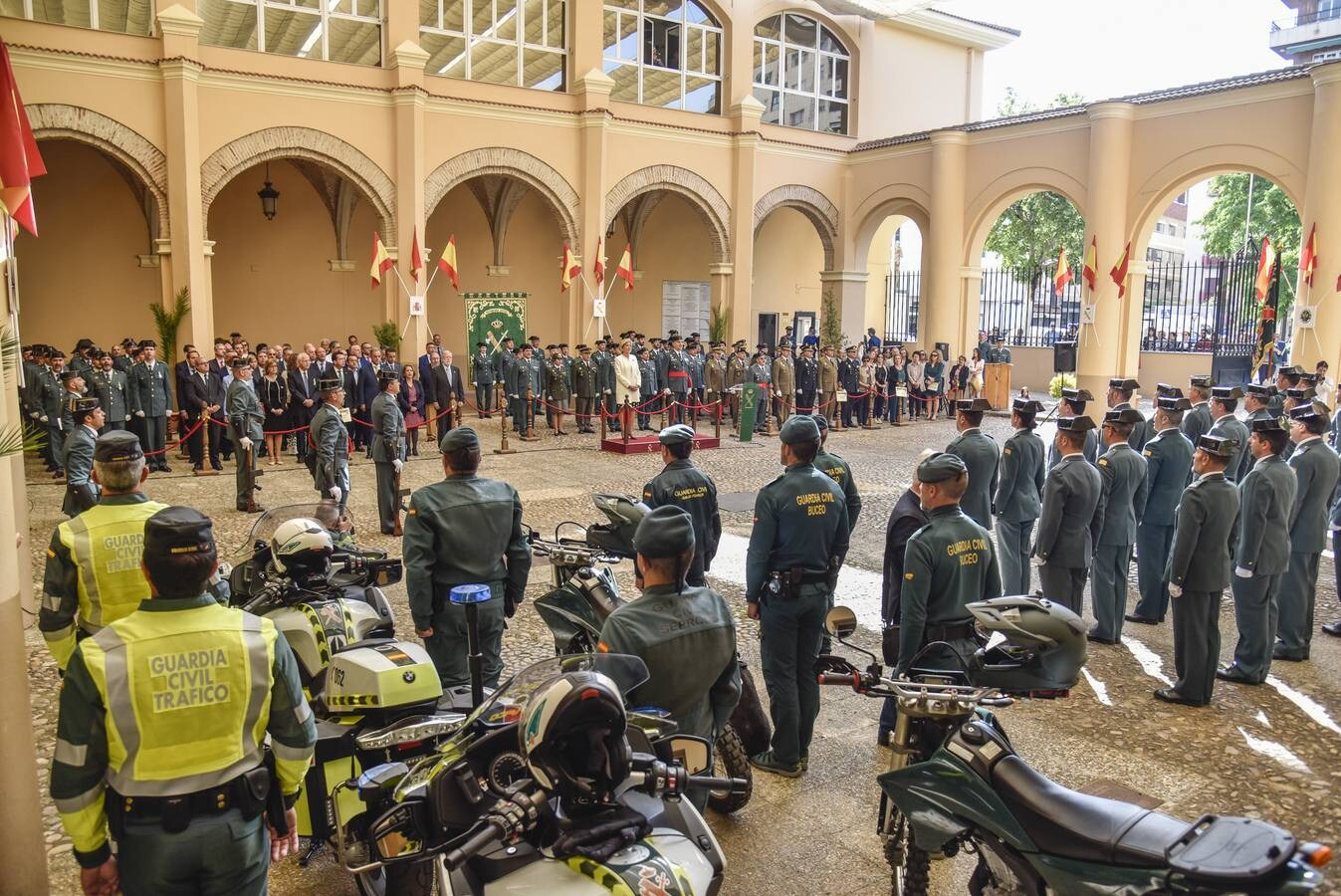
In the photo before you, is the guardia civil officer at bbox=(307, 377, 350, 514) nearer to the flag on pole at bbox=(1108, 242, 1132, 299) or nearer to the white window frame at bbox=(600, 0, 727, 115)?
the white window frame at bbox=(600, 0, 727, 115)

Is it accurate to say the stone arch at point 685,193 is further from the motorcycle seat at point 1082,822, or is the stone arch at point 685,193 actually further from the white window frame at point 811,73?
the motorcycle seat at point 1082,822

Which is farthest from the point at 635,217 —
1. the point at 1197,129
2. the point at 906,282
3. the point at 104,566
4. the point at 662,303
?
the point at 104,566

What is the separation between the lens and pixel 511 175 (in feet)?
65.0

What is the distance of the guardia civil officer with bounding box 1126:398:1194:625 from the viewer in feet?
26.1

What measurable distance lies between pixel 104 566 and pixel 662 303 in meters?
Answer: 23.2

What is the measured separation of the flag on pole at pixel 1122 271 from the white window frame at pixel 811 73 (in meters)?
8.23

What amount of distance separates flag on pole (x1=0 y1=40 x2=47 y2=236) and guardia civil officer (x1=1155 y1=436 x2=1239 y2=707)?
654 centimetres

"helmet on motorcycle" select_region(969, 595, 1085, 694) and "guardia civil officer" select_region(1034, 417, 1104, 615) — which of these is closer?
"helmet on motorcycle" select_region(969, 595, 1085, 694)

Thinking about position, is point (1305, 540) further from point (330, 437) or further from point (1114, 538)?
point (330, 437)

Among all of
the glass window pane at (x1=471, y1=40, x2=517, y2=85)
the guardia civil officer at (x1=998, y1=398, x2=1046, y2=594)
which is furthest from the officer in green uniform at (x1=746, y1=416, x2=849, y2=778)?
the glass window pane at (x1=471, y1=40, x2=517, y2=85)

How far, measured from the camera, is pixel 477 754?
104 inches

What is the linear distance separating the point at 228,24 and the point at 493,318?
832 centimetres

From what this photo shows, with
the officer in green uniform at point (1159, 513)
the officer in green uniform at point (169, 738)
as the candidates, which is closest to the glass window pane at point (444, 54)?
the officer in green uniform at point (1159, 513)

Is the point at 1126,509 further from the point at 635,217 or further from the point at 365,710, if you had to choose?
the point at 635,217
